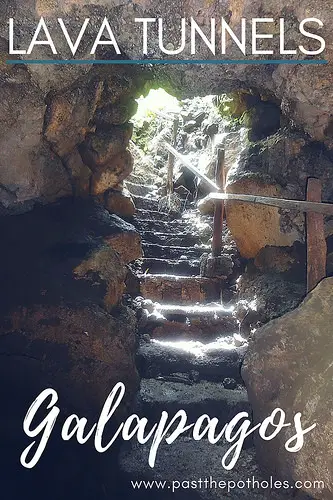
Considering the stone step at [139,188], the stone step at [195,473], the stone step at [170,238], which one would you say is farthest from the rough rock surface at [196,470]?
the stone step at [139,188]

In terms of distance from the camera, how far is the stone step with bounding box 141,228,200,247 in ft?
33.3

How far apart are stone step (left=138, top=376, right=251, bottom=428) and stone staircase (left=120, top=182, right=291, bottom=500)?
0.5 inches

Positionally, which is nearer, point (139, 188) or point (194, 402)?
point (194, 402)

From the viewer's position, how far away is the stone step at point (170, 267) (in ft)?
29.6

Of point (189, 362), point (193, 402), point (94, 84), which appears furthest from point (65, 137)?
point (193, 402)

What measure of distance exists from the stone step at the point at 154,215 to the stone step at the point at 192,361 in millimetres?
4873

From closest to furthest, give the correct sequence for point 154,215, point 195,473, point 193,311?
point 195,473 → point 193,311 → point 154,215

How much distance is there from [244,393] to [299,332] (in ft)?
5.83

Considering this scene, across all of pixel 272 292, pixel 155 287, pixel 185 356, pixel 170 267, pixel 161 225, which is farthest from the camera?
pixel 161 225

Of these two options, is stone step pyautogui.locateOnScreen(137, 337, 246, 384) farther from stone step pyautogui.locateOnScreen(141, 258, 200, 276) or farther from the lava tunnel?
stone step pyautogui.locateOnScreen(141, 258, 200, 276)

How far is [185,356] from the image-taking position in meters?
6.52

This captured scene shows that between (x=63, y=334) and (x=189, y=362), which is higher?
(x=63, y=334)

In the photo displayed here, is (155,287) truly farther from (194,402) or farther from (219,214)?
(194,402)

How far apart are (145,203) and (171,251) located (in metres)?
3.07
